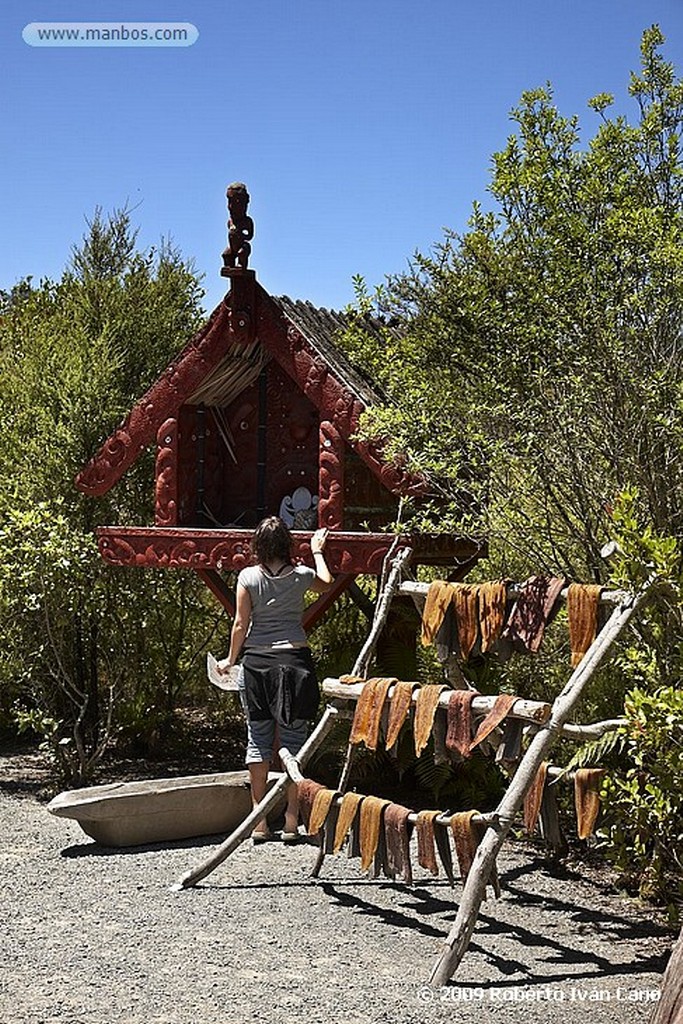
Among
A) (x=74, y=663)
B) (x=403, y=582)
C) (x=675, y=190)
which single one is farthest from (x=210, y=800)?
(x=675, y=190)

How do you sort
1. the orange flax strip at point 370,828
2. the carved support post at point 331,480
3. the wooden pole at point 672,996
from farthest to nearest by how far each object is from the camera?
the carved support post at point 331,480, the orange flax strip at point 370,828, the wooden pole at point 672,996

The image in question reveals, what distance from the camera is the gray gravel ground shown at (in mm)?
6066

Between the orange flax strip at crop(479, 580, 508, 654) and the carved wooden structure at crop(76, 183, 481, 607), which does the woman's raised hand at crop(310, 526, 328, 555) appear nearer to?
the carved wooden structure at crop(76, 183, 481, 607)

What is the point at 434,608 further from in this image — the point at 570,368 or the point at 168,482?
the point at 168,482

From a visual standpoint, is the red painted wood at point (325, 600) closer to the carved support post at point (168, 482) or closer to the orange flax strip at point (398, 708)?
the carved support post at point (168, 482)

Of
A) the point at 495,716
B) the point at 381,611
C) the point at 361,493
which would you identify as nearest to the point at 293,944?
the point at 495,716

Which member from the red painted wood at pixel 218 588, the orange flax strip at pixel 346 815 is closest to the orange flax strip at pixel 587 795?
the orange flax strip at pixel 346 815

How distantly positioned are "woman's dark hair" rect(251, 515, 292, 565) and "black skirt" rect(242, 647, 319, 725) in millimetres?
628

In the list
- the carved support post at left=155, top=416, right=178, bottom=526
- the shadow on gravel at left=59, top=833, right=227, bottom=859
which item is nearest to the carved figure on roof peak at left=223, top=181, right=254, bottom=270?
the carved support post at left=155, top=416, right=178, bottom=526

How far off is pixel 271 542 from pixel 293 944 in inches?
104

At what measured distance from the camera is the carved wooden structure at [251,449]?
984 centimetres

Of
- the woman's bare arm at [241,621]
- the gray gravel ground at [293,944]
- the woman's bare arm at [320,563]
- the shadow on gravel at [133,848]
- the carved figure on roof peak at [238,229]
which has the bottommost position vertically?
the gray gravel ground at [293,944]

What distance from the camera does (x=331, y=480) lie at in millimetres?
9852

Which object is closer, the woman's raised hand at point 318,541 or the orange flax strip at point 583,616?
the orange flax strip at point 583,616
